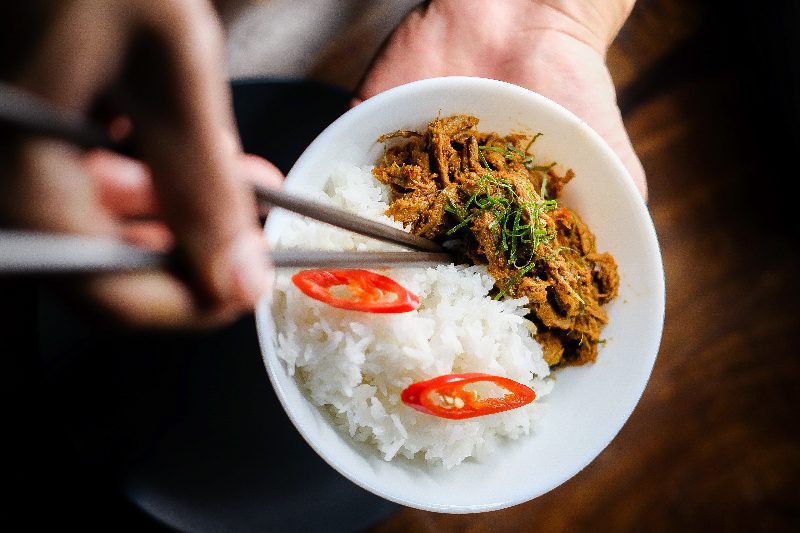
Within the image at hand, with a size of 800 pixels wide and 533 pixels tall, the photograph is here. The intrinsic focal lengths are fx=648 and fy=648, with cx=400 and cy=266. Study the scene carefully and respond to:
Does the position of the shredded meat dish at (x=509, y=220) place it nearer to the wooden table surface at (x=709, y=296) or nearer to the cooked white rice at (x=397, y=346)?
the cooked white rice at (x=397, y=346)

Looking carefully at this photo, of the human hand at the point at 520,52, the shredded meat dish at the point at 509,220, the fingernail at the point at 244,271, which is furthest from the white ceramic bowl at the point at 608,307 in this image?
the fingernail at the point at 244,271

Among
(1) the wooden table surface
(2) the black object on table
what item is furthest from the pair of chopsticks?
(1) the wooden table surface

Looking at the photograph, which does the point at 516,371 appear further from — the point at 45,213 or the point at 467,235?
the point at 45,213

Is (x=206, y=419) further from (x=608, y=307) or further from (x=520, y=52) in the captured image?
(x=520, y=52)

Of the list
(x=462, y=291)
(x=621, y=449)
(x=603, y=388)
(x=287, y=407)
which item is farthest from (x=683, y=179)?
(x=287, y=407)

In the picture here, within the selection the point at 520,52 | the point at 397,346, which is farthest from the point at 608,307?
the point at 520,52
